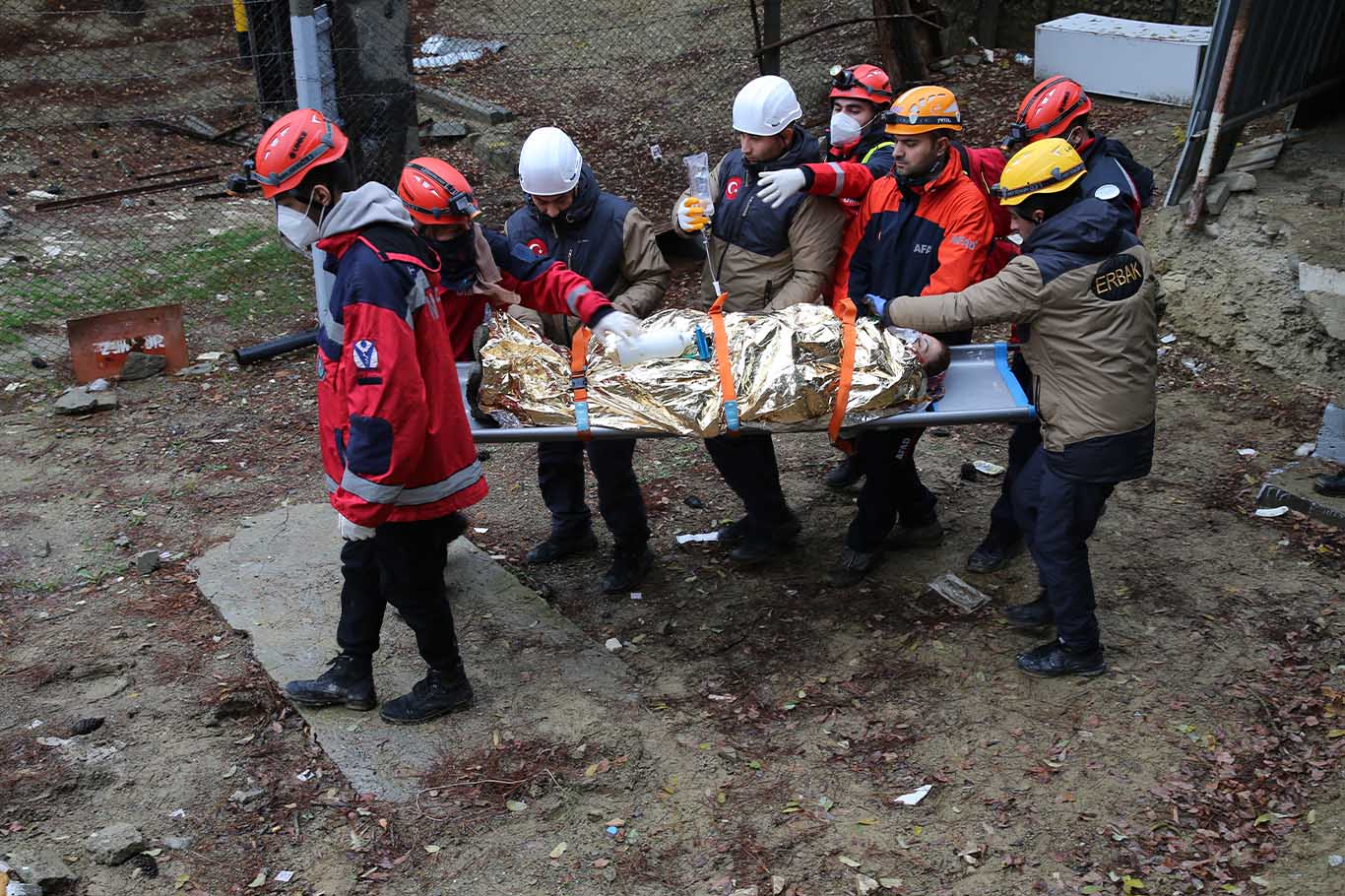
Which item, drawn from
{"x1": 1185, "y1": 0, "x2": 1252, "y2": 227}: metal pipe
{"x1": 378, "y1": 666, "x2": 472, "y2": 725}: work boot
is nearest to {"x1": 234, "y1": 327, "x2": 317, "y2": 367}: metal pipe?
{"x1": 378, "y1": 666, "x2": 472, "y2": 725}: work boot

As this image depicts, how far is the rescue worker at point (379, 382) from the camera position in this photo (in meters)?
3.36

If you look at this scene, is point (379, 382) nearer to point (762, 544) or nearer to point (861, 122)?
point (762, 544)

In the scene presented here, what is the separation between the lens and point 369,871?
3.42m

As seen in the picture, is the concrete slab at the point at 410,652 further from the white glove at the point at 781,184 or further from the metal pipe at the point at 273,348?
the metal pipe at the point at 273,348

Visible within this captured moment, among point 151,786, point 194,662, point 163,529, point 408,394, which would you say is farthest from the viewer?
point 163,529

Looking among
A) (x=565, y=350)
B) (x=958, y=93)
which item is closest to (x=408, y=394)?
(x=565, y=350)

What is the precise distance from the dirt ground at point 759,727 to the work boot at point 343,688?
0.11 meters

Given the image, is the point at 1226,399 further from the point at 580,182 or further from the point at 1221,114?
the point at 580,182

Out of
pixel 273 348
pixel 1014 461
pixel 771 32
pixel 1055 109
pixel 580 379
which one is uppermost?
pixel 1055 109

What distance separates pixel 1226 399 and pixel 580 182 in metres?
4.00

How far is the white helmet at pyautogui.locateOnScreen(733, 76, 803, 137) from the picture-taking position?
4430 millimetres

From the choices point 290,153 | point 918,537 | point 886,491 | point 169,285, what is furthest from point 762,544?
point 169,285

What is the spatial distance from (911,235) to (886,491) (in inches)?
41.8

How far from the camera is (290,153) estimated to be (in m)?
3.41
